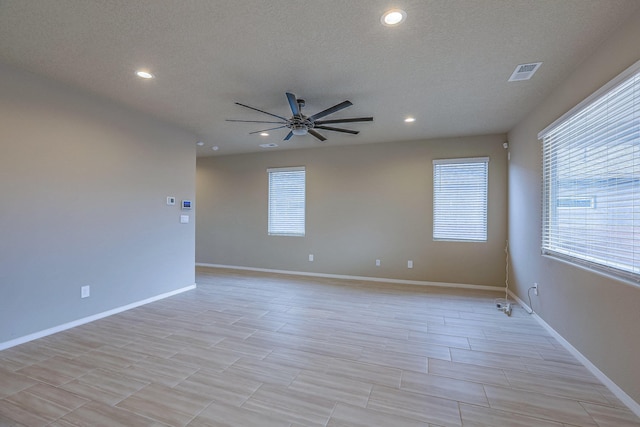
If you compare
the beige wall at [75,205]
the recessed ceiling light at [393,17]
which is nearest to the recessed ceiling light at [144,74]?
the beige wall at [75,205]

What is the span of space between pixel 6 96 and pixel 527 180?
234 inches

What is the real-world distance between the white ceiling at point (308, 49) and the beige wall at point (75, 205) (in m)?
0.38

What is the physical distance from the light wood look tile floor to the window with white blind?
39.8 inches

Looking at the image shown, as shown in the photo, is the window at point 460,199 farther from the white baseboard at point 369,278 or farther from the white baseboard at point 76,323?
the white baseboard at point 76,323

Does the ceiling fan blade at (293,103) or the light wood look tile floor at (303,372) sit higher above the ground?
the ceiling fan blade at (293,103)

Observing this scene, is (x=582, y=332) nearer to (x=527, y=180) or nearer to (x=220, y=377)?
(x=527, y=180)

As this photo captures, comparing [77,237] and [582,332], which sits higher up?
[77,237]

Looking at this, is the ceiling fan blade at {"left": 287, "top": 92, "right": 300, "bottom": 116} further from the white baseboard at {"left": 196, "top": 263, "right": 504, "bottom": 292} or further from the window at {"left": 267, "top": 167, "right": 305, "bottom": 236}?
the white baseboard at {"left": 196, "top": 263, "right": 504, "bottom": 292}

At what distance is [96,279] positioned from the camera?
3.42m

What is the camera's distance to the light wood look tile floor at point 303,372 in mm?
1821

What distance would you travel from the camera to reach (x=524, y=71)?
2725 millimetres

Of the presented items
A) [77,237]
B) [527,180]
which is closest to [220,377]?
[77,237]

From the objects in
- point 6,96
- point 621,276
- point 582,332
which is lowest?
point 582,332

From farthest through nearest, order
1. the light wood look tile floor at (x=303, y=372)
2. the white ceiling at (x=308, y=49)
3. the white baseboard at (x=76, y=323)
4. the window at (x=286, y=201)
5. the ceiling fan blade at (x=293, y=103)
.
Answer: the window at (x=286, y=201) → the ceiling fan blade at (x=293, y=103) → the white baseboard at (x=76, y=323) → the white ceiling at (x=308, y=49) → the light wood look tile floor at (x=303, y=372)
